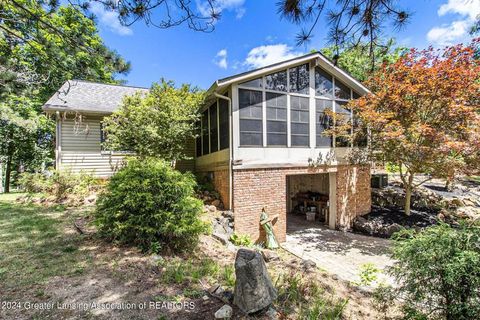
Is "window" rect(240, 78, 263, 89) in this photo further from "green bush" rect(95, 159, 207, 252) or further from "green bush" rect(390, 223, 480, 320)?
"green bush" rect(390, 223, 480, 320)

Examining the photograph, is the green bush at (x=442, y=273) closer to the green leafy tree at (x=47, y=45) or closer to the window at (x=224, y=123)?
the green leafy tree at (x=47, y=45)

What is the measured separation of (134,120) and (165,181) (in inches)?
181

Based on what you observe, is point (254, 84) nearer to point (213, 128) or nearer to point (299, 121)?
point (299, 121)

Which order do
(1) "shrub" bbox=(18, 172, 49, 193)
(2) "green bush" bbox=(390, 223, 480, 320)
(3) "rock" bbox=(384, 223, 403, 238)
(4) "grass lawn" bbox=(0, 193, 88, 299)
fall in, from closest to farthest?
(2) "green bush" bbox=(390, 223, 480, 320) → (4) "grass lawn" bbox=(0, 193, 88, 299) → (3) "rock" bbox=(384, 223, 403, 238) → (1) "shrub" bbox=(18, 172, 49, 193)

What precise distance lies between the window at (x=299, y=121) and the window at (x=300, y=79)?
1.09 ft

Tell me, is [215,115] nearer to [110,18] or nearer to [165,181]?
[165,181]

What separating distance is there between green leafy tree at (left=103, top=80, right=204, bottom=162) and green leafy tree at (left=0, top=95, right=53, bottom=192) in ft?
31.7

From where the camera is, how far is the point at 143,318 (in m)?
2.68

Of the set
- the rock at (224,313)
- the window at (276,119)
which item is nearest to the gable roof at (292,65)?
the window at (276,119)

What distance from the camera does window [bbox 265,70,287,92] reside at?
8195 millimetres

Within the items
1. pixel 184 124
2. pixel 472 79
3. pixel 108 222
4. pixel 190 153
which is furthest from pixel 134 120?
pixel 472 79

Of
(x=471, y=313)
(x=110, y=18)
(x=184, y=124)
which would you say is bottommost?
(x=471, y=313)

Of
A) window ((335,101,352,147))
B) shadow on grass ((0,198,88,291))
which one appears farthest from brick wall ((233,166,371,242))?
shadow on grass ((0,198,88,291))

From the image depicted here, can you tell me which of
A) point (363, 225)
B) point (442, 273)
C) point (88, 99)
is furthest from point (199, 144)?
point (442, 273)
